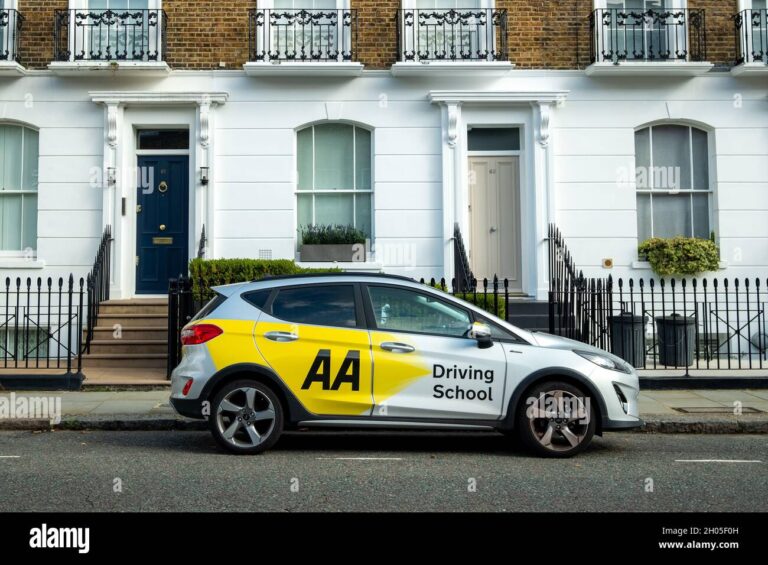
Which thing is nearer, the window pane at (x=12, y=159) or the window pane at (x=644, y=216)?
the window pane at (x=12, y=159)

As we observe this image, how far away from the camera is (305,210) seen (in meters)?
15.3

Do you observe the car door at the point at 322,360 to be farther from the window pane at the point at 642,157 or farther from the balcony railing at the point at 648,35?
the balcony railing at the point at 648,35

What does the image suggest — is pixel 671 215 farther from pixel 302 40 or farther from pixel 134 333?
pixel 134 333

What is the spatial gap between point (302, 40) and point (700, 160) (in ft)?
24.7

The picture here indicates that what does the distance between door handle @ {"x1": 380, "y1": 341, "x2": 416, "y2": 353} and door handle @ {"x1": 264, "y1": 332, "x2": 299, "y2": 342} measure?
818 millimetres

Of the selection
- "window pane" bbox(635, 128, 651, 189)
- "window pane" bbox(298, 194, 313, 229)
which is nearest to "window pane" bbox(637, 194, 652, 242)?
"window pane" bbox(635, 128, 651, 189)

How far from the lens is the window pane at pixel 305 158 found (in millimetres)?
15336

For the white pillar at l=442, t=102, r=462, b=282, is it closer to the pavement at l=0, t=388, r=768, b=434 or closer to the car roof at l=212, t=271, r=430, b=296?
the pavement at l=0, t=388, r=768, b=434

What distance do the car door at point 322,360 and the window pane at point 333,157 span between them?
7.74 metres

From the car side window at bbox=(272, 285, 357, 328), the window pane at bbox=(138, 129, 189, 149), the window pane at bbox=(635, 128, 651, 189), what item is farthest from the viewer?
the window pane at bbox=(635, 128, 651, 189)

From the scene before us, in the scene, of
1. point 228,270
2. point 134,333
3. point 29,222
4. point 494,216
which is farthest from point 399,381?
point 29,222

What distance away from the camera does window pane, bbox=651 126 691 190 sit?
15492 millimetres

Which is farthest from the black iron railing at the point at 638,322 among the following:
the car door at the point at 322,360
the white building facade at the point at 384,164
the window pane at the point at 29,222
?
the window pane at the point at 29,222

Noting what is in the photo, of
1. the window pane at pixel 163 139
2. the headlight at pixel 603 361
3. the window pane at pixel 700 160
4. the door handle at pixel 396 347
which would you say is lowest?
the headlight at pixel 603 361
